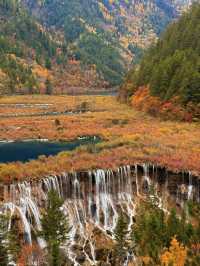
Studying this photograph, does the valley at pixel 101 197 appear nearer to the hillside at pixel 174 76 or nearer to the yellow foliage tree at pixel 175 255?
the yellow foliage tree at pixel 175 255

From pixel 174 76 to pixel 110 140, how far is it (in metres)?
39.5

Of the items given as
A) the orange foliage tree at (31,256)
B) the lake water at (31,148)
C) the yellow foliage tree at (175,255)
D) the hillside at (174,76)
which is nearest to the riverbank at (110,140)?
the lake water at (31,148)

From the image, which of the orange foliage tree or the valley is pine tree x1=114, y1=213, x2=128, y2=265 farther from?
→ the orange foliage tree

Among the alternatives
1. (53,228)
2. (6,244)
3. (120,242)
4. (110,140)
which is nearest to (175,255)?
(120,242)

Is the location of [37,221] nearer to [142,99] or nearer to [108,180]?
[108,180]

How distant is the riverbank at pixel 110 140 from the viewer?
52.8 metres

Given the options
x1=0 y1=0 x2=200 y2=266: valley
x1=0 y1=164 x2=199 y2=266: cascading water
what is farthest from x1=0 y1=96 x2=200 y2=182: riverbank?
x1=0 y1=164 x2=199 y2=266: cascading water

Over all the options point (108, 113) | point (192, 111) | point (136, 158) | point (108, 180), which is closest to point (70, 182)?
point (108, 180)

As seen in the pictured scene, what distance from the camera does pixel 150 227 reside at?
38469 mm

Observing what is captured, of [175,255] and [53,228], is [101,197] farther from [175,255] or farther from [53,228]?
[175,255]

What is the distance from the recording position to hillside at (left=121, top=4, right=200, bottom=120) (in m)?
96.8

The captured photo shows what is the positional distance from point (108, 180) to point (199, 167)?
11969mm

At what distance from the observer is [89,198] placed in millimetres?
49156

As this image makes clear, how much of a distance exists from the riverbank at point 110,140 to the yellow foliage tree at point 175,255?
1852 centimetres
